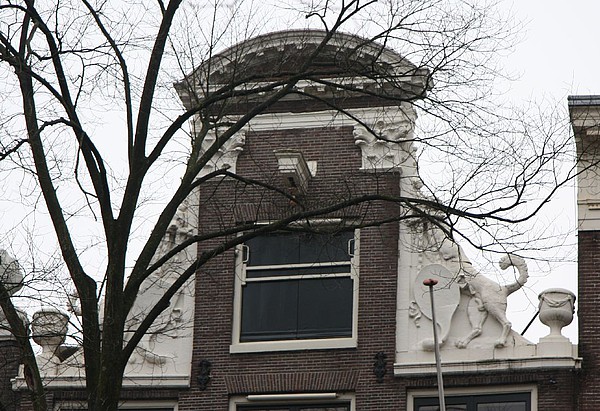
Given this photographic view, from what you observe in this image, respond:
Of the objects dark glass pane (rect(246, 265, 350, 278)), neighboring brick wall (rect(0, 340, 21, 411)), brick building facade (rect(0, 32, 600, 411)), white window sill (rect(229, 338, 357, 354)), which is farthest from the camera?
neighboring brick wall (rect(0, 340, 21, 411))

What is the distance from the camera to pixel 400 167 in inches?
885

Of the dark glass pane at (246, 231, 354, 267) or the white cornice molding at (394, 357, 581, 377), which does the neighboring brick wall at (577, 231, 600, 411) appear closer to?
the white cornice molding at (394, 357, 581, 377)

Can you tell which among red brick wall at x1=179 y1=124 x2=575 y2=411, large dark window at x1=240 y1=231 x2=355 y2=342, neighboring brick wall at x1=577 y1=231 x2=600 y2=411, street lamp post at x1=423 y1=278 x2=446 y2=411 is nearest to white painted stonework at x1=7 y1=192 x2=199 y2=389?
red brick wall at x1=179 y1=124 x2=575 y2=411

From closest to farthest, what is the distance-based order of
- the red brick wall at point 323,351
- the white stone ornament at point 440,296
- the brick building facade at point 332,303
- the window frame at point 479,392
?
the window frame at point 479,392
the brick building facade at point 332,303
the red brick wall at point 323,351
the white stone ornament at point 440,296

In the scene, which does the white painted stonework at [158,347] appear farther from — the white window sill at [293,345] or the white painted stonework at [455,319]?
the white painted stonework at [455,319]

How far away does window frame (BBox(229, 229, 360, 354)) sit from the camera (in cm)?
2162

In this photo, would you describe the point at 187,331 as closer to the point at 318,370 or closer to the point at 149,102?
the point at 318,370

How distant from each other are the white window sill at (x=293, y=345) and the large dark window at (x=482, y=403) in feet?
4.65

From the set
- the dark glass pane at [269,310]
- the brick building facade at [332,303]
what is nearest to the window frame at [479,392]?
the brick building facade at [332,303]

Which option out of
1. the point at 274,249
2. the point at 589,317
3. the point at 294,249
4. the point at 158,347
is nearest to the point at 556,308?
the point at 589,317

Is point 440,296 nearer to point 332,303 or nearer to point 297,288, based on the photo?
point 332,303

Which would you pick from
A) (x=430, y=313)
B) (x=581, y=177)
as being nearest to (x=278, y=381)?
(x=430, y=313)

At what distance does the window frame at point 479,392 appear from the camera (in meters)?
20.5

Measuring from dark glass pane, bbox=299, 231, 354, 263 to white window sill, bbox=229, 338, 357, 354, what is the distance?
4.34 feet
